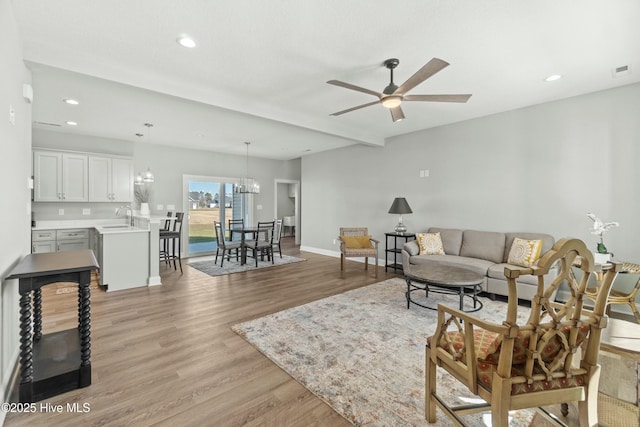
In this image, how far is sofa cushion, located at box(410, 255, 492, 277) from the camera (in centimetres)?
398

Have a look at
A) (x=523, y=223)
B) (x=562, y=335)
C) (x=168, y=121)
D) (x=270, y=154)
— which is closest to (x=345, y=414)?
(x=562, y=335)

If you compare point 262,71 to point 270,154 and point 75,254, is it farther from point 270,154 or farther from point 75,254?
→ point 270,154

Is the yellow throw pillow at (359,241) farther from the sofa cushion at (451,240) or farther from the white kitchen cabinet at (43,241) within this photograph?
the white kitchen cabinet at (43,241)

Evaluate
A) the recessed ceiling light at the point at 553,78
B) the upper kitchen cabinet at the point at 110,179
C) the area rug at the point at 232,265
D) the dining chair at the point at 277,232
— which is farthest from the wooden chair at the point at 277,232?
the recessed ceiling light at the point at 553,78

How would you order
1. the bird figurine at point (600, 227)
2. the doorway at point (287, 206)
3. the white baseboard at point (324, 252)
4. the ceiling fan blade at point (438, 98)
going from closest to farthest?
the ceiling fan blade at point (438, 98) → the bird figurine at point (600, 227) → the white baseboard at point (324, 252) → the doorway at point (287, 206)

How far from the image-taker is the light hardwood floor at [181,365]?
1.74 metres

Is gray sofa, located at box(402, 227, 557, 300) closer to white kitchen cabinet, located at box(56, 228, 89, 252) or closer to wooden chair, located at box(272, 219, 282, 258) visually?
wooden chair, located at box(272, 219, 282, 258)

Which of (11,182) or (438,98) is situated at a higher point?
(438,98)

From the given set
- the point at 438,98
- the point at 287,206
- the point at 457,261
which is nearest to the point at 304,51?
the point at 438,98

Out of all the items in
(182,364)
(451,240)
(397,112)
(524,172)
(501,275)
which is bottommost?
(182,364)

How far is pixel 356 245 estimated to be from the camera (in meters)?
5.68

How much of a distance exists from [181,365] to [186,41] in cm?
275

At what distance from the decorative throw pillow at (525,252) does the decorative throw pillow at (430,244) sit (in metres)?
0.99

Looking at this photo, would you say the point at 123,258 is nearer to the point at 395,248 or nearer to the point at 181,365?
the point at 181,365
